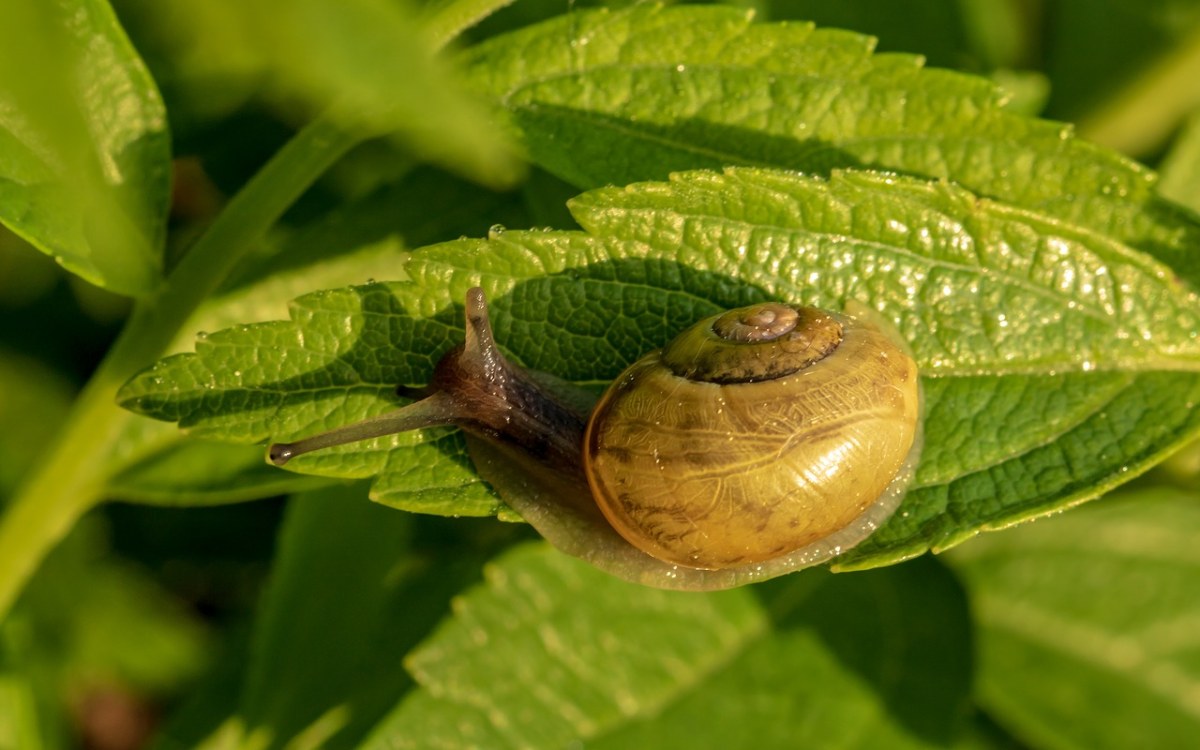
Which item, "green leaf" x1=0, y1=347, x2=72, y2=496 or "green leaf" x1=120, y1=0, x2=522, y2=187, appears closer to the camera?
"green leaf" x1=120, y1=0, x2=522, y2=187

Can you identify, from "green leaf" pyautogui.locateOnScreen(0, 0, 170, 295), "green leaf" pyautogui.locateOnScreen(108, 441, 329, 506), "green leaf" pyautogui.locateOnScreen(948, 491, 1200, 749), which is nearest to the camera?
"green leaf" pyautogui.locateOnScreen(0, 0, 170, 295)

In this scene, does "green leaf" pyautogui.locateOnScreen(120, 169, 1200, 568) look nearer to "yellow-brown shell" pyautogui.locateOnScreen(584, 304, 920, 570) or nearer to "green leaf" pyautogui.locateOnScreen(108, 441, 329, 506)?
"yellow-brown shell" pyautogui.locateOnScreen(584, 304, 920, 570)

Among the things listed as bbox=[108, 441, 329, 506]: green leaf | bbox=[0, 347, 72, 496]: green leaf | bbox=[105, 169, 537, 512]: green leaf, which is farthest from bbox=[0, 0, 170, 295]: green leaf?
bbox=[0, 347, 72, 496]: green leaf

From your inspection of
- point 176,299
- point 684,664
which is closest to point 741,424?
point 684,664

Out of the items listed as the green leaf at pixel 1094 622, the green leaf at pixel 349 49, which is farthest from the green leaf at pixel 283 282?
the green leaf at pixel 1094 622

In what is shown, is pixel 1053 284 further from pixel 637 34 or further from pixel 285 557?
pixel 285 557

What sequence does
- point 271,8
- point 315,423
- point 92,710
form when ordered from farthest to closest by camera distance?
1. point 92,710
2. point 315,423
3. point 271,8

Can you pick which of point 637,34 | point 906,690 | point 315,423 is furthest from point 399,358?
point 906,690
